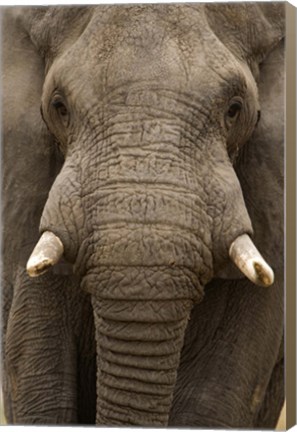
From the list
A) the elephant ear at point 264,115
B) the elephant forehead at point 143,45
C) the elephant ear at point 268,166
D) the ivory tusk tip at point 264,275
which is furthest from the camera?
the elephant ear at point 268,166

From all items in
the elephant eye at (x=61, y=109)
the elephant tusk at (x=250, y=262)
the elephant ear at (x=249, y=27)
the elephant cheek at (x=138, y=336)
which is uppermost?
the elephant ear at (x=249, y=27)

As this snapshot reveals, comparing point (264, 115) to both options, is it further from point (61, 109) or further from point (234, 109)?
point (61, 109)

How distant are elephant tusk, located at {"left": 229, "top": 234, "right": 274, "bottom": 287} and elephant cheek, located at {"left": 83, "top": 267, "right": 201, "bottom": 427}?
0.14 meters

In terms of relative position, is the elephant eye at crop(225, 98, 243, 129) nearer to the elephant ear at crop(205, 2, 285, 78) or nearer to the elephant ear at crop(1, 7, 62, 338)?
the elephant ear at crop(205, 2, 285, 78)

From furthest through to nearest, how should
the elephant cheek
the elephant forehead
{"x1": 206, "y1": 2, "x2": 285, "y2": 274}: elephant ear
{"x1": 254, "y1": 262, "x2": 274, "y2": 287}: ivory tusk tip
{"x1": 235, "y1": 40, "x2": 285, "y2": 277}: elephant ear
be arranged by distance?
{"x1": 235, "y1": 40, "x2": 285, "y2": 277}: elephant ear
{"x1": 206, "y1": 2, "x2": 285, "y2": 274}: elephant ear
the elephant forehead
the elephant cheek
{"x1": 254, "y1": 262, "x2": 274, "y2": 287}: ivory tusk tip

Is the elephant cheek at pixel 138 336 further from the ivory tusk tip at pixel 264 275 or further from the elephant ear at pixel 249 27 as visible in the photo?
the elephant ear at pixel 249 27

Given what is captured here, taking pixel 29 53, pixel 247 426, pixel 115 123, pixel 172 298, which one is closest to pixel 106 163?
pixel 115 123

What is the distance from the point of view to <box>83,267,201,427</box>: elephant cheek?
12.9ft

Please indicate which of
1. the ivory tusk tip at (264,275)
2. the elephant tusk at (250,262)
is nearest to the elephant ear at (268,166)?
the elephant tusk at (250,262)

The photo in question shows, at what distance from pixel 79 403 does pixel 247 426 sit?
1.63ft

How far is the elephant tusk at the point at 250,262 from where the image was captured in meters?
3.79

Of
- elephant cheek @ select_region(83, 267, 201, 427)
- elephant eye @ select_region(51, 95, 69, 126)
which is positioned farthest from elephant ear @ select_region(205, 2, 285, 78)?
elephant cheek @ select_region(83, 267, 201, 427)

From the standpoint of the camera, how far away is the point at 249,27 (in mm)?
4332

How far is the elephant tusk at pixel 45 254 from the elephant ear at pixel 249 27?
0.75 metres
